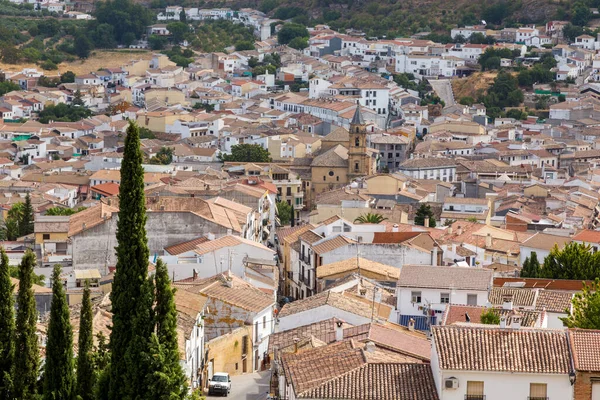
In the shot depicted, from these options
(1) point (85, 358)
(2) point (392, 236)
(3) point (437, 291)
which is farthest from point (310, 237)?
(1) point (85, 358)

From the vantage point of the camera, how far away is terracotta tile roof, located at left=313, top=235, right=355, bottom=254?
4809 cm

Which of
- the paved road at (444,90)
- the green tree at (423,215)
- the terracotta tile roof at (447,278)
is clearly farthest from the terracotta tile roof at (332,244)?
the paved road at (444,90)

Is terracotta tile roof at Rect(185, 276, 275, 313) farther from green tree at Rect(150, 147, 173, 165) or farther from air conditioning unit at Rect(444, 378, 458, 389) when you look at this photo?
green tree at Rect(150, 147, 173, 165)

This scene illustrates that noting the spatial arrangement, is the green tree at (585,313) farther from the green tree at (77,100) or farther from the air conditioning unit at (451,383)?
the green tree at (77,100)

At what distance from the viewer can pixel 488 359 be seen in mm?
25016

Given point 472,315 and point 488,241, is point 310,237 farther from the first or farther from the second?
point 472,315

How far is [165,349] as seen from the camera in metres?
22.5

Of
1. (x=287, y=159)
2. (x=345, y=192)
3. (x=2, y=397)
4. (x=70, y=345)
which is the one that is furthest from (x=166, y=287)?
(x=287, y=159)

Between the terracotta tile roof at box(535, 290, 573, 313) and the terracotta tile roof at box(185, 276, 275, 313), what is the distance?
26.5 ft

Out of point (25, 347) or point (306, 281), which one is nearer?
point (25, 347)

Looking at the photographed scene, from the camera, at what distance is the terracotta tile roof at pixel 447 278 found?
38.2 metres

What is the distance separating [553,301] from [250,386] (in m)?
8.48

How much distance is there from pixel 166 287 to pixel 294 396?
4420mm

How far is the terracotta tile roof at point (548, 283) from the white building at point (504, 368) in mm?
14938
